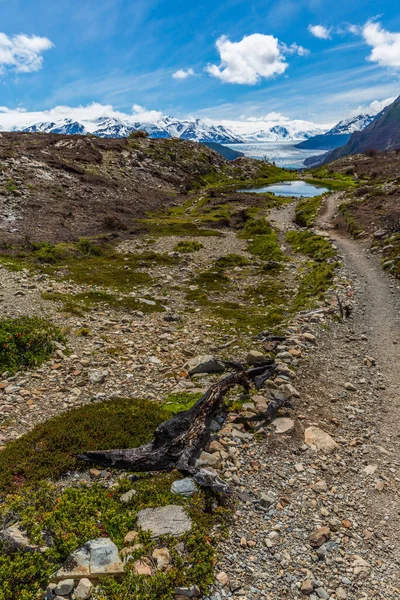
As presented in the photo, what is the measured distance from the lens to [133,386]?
1313cm

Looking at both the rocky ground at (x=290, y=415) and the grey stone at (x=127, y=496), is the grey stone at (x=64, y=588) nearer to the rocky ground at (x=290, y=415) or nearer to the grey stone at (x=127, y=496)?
the grey stone at (x=127, y=496)

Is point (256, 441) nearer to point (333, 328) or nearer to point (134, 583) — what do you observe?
point (134, 583)

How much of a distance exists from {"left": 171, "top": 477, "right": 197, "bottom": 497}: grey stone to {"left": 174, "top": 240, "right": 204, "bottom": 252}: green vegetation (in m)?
33.3

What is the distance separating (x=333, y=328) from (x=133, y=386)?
1086cm

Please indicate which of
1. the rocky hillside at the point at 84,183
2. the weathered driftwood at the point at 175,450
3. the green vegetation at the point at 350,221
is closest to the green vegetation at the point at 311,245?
the green vegetation at the point at 350,221

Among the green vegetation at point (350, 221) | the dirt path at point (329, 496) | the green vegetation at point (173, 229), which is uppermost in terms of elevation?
the green vegetation at point (173, 229)

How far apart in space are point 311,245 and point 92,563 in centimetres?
3925

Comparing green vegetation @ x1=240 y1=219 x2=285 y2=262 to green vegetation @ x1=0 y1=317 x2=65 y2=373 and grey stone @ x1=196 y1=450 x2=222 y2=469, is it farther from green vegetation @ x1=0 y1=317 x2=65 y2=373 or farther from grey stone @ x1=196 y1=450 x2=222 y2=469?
grey stone @ x1=196 y1=450 x2=222 y2=469

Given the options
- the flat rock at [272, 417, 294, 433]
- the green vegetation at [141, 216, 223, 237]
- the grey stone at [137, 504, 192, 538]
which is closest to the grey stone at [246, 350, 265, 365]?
the flat rock at [272, 417, 294, 433]

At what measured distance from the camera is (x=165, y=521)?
674 cm

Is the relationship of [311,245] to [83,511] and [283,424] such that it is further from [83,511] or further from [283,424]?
[83,511]

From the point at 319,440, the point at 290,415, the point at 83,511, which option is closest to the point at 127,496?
the point at 83,511

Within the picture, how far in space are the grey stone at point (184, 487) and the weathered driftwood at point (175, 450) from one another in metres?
0.20

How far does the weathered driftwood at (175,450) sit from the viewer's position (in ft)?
27.1
